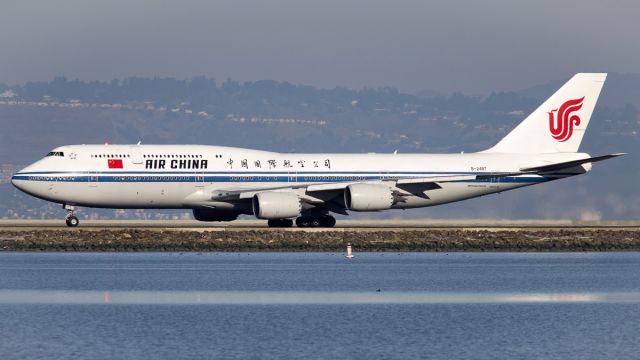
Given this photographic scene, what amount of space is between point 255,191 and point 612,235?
19182mm

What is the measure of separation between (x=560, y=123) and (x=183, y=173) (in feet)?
79.3

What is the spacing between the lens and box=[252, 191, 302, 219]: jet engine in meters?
71.8

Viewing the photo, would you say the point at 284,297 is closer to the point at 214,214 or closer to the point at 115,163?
the point at 115,163

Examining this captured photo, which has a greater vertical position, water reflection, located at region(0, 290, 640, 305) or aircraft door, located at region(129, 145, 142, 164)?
aircraft door, located at region(129, 145, 142, 164)

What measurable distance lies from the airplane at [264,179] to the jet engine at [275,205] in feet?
0.17

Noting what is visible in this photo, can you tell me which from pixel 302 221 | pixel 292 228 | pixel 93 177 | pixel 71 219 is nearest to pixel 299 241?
pixel 292 228

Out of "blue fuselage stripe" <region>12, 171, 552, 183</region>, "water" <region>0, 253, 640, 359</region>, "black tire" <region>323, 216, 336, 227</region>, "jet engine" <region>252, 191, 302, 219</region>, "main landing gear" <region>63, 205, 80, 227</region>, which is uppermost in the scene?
"blue fuselage stripe" <region>12, 171, 552, 183</region>

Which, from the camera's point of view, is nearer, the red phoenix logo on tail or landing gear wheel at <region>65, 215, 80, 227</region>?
landing gear wheel at <region>65, 215, 80, 227</region>

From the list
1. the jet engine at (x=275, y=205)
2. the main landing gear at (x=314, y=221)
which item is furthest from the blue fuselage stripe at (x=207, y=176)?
the jet engine at (x=275, y=205)

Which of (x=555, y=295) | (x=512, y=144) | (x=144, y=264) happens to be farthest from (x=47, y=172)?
(x=555, y=295)

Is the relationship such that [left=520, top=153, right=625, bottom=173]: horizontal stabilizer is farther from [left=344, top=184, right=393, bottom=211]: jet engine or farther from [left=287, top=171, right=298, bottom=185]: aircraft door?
[left=287, top=171, right=298, bottom=185]: aircraft door

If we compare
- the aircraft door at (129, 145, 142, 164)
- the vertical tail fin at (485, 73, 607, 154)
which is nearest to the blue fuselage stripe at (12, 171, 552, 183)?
the aircraft door at (129, 145, 142, 164)

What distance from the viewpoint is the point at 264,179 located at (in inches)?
2992

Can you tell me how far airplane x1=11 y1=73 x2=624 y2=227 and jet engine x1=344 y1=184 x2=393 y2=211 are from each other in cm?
5
